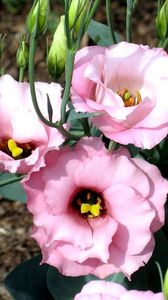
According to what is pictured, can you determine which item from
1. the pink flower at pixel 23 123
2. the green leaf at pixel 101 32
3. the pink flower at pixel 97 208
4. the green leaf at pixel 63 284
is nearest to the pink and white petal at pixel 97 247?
the pink flower at pixel 97 208

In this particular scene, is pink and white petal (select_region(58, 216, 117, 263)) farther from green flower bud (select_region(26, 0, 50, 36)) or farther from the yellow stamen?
green flower bud (select_region(26, 0, 50, 36))

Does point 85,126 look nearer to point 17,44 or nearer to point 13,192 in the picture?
point 13,192

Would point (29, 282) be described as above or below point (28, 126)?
below

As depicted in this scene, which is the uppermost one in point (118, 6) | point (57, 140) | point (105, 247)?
point (57, 140)

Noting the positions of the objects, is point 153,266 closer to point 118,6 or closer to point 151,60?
point 151,60

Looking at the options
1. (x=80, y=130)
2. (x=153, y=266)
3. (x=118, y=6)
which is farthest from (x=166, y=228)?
(x=118, y=6)

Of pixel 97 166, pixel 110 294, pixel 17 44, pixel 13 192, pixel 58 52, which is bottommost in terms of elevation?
pixel 17 44

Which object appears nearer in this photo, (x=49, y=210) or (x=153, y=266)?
(x=49, y=210)

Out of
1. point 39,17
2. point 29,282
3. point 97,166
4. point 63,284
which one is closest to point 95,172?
point 97,166
